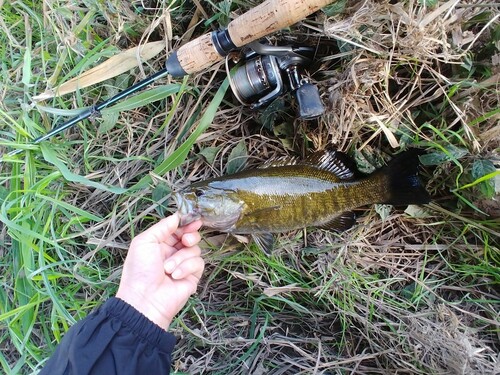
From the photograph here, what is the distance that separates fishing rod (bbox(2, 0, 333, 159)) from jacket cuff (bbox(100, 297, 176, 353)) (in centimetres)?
105

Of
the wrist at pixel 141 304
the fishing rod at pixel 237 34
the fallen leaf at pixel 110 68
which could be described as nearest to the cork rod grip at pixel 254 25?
the fishing rod at pixel 237 34

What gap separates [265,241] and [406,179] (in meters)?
0.85

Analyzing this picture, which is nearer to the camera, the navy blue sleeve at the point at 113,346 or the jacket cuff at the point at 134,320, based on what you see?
the navy blue sleeve at the point at 113,346

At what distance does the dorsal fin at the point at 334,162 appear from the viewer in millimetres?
2363

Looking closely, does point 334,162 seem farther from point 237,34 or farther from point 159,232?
point 159,232

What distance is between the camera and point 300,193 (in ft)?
7.48

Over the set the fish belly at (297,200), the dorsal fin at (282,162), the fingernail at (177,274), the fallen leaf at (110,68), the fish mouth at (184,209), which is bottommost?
the fish belly at (297,200)

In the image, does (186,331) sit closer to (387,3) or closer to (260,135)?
(260,135)

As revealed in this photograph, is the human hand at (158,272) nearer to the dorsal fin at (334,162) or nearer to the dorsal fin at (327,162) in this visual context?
the dorsal fin at (327,162)

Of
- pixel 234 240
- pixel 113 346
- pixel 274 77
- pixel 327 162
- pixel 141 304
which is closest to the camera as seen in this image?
pixel 113 346

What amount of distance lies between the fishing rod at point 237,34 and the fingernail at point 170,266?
0.93 metres

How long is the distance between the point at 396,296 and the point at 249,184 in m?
1.18

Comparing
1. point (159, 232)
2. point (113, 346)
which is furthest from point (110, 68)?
point (113, 346)

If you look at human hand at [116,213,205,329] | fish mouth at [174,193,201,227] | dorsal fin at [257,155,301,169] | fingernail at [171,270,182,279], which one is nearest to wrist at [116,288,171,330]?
human hand at [116,213,205,329]
